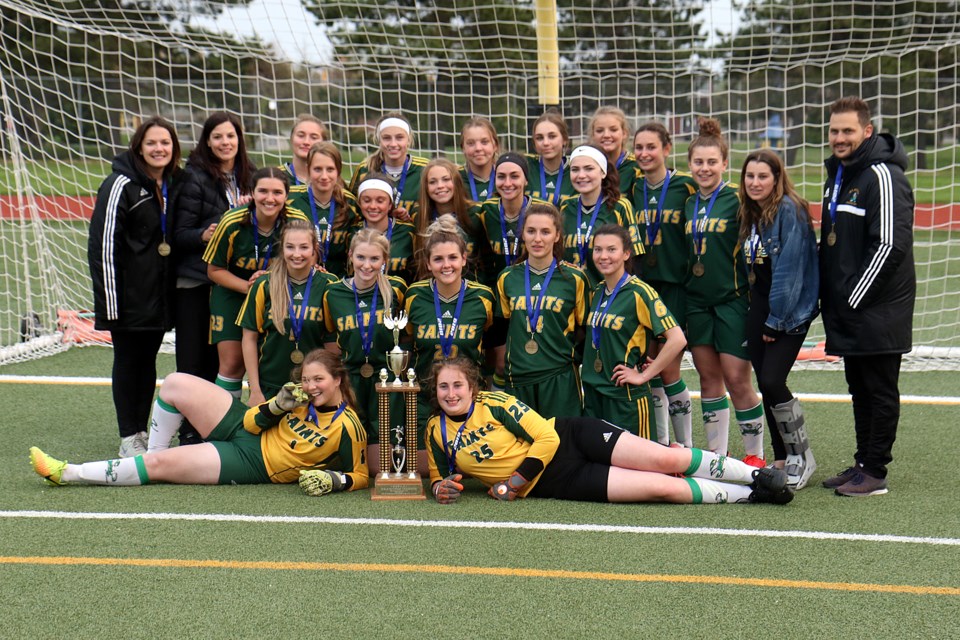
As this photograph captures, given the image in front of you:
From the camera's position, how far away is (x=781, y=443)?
507 cm

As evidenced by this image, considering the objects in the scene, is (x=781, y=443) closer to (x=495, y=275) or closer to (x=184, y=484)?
(x=495, y=275)

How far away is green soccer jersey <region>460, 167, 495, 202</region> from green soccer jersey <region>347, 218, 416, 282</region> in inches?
17.3

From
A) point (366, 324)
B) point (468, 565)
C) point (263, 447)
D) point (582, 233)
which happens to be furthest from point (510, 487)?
point (582, 233)

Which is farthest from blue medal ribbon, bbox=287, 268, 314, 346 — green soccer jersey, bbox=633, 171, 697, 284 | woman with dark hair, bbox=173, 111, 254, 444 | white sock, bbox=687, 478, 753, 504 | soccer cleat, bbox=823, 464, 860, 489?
soccer cleat, bbox=823, 464, 860, 489

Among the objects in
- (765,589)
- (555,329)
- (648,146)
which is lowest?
(765,589)

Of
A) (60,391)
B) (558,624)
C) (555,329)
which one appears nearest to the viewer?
(558,624)

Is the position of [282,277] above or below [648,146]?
below

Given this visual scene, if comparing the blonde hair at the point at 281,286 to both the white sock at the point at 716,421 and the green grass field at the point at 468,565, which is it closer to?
the green grass field at the point at 468,565

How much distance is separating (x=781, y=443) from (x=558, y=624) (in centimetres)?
213

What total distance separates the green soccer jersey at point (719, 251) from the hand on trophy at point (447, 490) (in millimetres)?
1494

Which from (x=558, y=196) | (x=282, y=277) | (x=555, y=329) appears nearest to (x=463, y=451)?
(x=555, y=329)

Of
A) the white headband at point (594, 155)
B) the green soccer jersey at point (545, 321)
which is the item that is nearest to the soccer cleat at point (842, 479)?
the green soccer jersey at point (545, 321)

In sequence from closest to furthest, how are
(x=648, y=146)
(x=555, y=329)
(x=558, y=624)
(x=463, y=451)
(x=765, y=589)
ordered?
(x=558, y=624) → (x=765, y=589) → (x=463, y=451) → (x=555, y=329) → (x=648, y=146)

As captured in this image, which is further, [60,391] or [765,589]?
[60,391]
